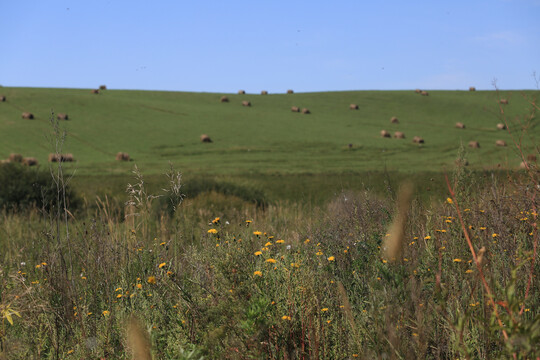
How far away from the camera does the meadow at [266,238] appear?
2634mm

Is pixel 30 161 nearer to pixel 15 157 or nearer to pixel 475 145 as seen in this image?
pixel 15 157

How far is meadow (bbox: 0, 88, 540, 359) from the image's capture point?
8.64 feet

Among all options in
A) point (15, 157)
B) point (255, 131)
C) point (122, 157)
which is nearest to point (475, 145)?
point (255, 131)

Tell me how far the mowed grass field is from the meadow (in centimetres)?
32

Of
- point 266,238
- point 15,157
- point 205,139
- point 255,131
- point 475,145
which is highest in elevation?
point 255,131

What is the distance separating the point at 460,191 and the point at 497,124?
48.0m

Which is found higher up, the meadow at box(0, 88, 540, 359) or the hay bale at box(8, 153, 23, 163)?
the meadow at box(0, 88, 540, 359)

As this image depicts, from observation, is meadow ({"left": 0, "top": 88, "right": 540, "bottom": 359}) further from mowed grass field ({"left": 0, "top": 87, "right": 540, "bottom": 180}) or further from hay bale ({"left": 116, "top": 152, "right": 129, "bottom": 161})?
hay bale ({"left": 116, "top": 152, "right": 129, "bottom": 161})

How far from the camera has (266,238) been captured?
19.1 ft

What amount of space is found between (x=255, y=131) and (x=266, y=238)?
3759 centimetres

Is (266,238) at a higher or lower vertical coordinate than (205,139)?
lower

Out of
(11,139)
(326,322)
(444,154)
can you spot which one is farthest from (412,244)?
(11,139)

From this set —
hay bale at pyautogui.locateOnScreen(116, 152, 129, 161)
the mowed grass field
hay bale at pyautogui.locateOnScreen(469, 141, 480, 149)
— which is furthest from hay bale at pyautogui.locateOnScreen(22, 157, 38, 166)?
hay bale at pyautogui.locateOnScreen(469, 141, 480, 149)

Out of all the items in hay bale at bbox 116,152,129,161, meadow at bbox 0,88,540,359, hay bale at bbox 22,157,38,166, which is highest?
meadow at bbox 0,88,540,359
